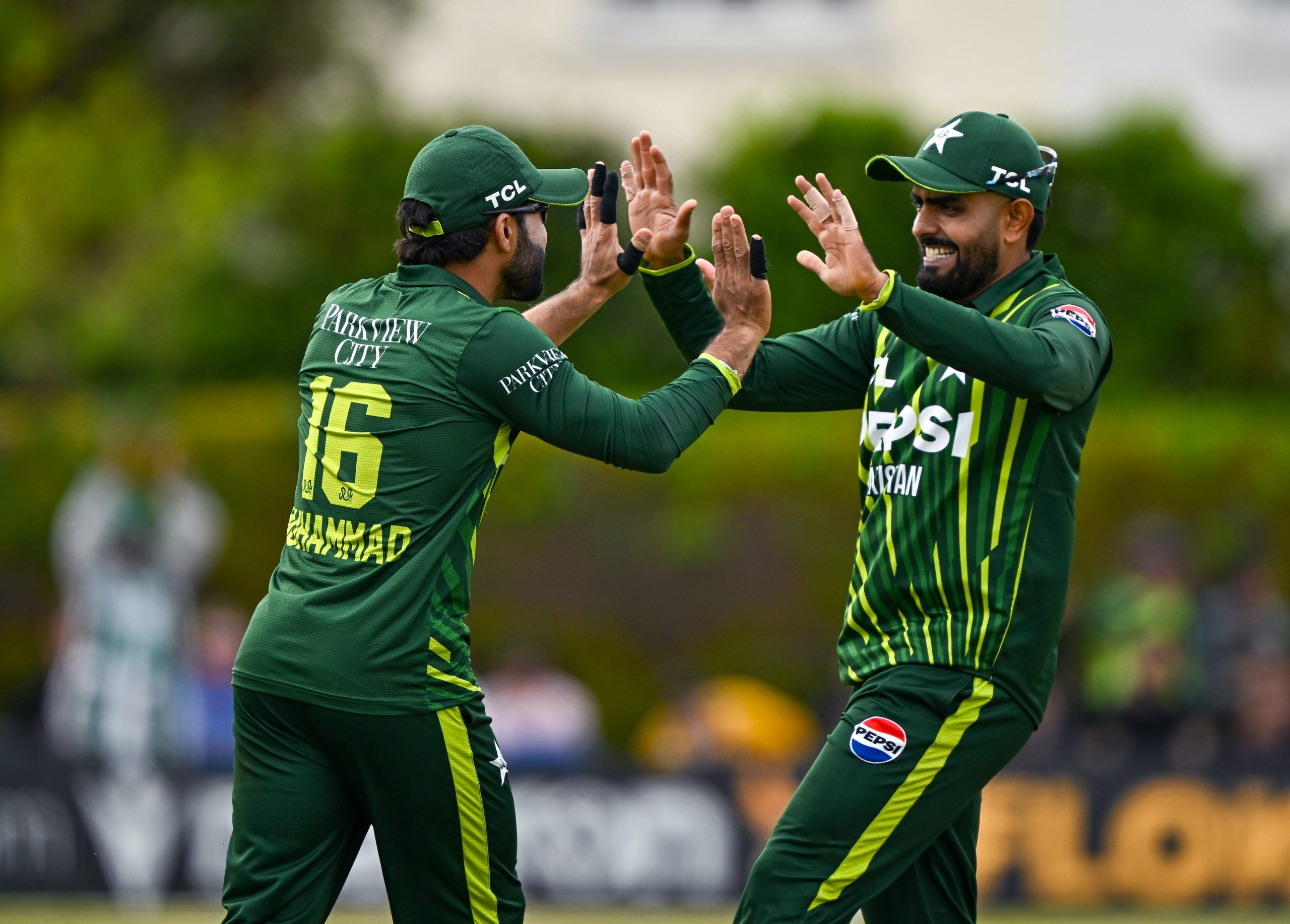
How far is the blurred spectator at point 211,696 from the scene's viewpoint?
11320mm

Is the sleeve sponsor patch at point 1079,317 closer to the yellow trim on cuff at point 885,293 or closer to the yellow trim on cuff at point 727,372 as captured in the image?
the yellow trim on cuff at point 885,293

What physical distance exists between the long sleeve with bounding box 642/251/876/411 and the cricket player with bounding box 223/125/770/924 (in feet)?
2.25

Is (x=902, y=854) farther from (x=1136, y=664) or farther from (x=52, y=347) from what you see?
(x=52, y=347)

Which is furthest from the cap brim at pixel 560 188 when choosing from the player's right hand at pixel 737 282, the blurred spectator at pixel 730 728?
the blurred spectator at pixel 730 728

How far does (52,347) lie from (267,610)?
10537 millimetres

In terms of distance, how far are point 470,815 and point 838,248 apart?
1604mm

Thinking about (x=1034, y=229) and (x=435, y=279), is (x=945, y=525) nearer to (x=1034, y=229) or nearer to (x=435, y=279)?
(x=1034, y=229)

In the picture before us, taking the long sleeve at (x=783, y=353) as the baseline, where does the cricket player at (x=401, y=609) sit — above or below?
below

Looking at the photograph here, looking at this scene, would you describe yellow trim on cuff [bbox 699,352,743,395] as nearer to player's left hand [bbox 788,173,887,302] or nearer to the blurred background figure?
player's left hand [bbox 788,173,887,302]

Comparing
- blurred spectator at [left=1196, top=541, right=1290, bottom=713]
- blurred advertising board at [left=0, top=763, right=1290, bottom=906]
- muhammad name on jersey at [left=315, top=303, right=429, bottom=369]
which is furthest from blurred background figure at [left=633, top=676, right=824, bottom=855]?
muhammad name on jersey at [left=315, top=303, right=429, bottom=369]

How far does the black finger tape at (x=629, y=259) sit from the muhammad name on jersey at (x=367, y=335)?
2.37 ft

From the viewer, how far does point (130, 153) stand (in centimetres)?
1553

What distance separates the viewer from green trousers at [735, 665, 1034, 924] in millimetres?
4520

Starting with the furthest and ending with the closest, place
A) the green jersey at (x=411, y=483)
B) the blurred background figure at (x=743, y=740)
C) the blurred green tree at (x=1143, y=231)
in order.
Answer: the blurred green tree at (x=1143, y=231)
the blurred background figure at (x=743, y=740)
the green jersey at (x=411, y=483)
